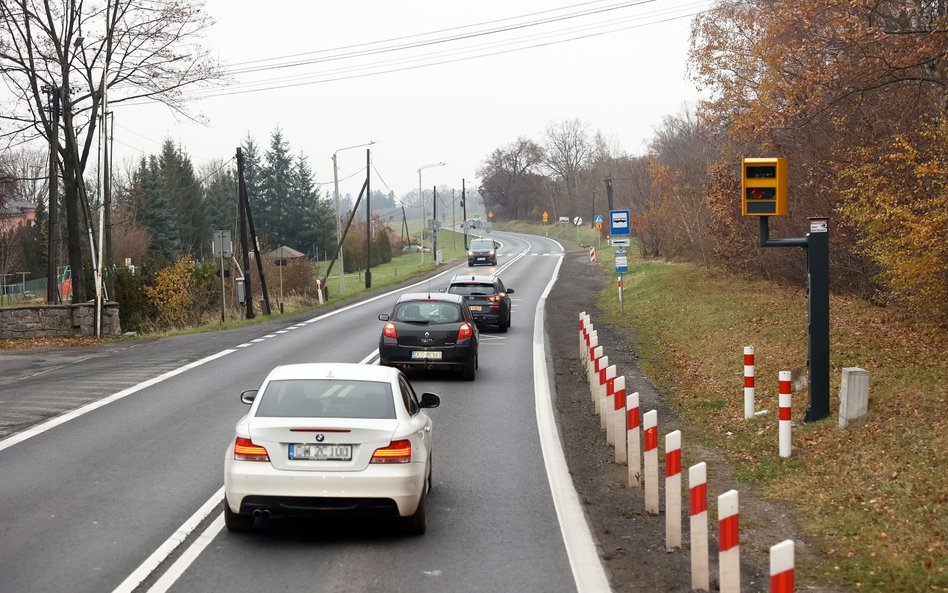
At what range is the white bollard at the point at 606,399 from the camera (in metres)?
13.1

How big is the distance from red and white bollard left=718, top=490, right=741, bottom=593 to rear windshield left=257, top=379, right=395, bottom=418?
3.07m

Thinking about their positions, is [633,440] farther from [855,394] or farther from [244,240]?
[244,240]

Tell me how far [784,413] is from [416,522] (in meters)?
4.54

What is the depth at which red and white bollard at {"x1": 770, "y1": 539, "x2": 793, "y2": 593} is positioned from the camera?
546 centimetres

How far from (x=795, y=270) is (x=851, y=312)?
27.8 ft

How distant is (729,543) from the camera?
6602mm

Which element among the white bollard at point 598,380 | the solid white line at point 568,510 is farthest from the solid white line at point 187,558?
the white bollard at point 598,380

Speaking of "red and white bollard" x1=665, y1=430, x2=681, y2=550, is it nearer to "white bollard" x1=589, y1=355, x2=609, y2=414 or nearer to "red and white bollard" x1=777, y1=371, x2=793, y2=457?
"red and white bollard" x1=777, y1=371, x2=793, y2=457

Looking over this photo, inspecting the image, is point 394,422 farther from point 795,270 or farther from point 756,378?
point 795,270

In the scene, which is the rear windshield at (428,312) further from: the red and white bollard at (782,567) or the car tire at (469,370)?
the red and white bollard at (782,567)

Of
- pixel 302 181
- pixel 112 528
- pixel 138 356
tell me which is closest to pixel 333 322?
pixel 138 356

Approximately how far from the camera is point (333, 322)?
3353cm

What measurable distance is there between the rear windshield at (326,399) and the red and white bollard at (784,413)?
4.42m

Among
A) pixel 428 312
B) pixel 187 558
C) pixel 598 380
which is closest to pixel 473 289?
pixel 428 312
